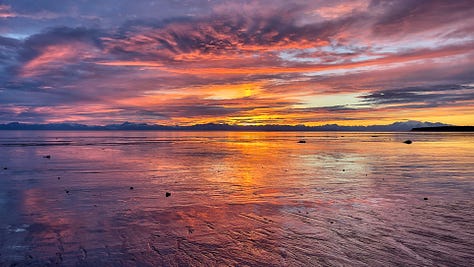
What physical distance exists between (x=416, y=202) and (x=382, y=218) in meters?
3.06

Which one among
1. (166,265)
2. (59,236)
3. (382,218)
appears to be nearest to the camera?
(166,265)

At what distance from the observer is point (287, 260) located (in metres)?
7.20

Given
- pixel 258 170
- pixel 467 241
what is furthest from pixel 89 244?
pixel 258 170

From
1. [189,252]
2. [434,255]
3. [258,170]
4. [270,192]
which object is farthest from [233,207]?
[258,170]

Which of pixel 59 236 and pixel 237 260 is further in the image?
pixel 59 236

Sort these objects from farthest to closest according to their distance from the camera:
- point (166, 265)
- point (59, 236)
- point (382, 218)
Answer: point (382, 218), point (59, 236), point (166, 265)

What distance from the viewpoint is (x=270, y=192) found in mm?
14789

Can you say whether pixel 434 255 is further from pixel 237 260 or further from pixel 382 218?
pixel 237 260

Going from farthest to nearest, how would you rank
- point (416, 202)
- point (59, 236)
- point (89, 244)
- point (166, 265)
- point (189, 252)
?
1. point (416, 202)
2. point (59, 236)
3. point (89, 244)
4. point (189, 252)
5. point (166, 265)

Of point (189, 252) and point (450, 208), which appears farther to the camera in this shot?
point (450, 208)

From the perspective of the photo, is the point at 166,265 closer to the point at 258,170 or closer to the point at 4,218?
the point at 4,218

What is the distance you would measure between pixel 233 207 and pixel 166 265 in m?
5.15

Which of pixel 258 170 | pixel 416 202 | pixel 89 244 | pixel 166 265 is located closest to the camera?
pixel 166 265

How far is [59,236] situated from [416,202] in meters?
11.4
